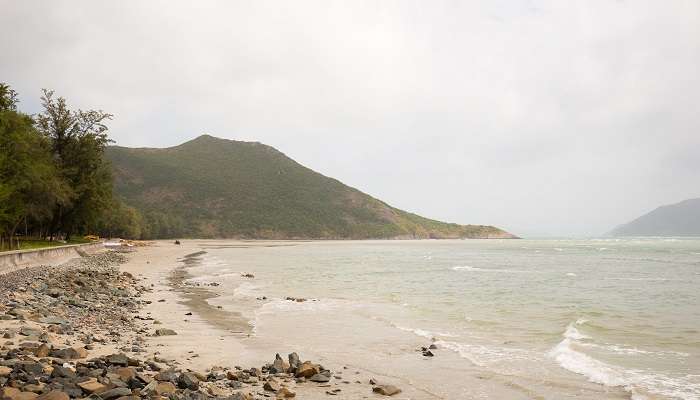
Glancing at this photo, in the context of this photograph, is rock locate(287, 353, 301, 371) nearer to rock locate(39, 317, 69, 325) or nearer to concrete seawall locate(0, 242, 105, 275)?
rock locate(39, 317, 69, 325)

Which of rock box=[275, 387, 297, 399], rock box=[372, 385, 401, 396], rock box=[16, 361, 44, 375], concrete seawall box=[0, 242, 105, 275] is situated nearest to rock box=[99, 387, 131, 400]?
rock box=[16, 361, 44, 375]

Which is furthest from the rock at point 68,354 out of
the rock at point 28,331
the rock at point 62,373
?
the rock at point 28,331

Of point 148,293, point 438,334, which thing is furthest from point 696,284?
point 148,293

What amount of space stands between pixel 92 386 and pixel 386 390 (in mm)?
5225

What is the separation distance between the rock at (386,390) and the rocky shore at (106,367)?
2cm

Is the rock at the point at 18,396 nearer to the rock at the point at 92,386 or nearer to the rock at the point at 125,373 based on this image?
the rock at the point at 92,386

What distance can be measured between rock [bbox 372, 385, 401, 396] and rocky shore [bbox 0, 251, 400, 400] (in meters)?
0.02

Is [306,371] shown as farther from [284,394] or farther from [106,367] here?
[106,367]

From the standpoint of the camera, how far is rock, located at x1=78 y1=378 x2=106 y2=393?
7090 mm

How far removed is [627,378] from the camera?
A: 11250 millimetres

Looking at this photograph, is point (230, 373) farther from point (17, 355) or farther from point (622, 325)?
point (622, 325)

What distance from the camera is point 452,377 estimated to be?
11078mm

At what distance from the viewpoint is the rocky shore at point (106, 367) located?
7.32 meters

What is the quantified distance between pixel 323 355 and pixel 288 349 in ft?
3.71
